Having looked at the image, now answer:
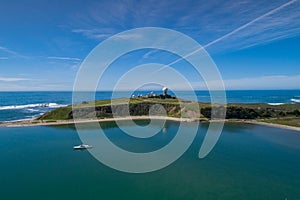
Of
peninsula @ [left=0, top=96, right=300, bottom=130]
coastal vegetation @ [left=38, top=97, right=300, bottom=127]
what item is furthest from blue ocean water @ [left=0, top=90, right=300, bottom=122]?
peninsula @ [left=0, top=96, right=300, bottom=130]

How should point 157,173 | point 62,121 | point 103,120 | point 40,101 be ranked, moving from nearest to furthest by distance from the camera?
point 157,173 < point 62,121 < point 103,120 < point 40,101

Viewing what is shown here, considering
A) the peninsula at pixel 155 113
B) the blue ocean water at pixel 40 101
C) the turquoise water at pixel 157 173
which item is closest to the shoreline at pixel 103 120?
the peninsula at pixel 155 113

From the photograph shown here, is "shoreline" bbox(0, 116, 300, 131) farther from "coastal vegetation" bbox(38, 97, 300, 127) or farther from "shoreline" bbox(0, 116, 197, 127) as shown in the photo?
"coastal vegetation" bbox(38, 97, 300, 127)

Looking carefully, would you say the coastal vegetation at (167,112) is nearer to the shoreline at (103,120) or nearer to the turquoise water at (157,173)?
the shoreline at (103,120)

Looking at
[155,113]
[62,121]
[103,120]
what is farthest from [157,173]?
[155,113]

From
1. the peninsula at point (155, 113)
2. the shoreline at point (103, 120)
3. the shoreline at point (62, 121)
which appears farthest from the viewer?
the peninsula at point (155, 113)

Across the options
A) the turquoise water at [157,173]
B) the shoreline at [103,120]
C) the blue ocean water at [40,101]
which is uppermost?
the blue ocean water at [40,101]

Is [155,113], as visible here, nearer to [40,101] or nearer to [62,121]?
[62,121]

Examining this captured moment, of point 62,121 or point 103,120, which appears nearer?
point 62,121

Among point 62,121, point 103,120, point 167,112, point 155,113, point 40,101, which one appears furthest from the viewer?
point 40,101
